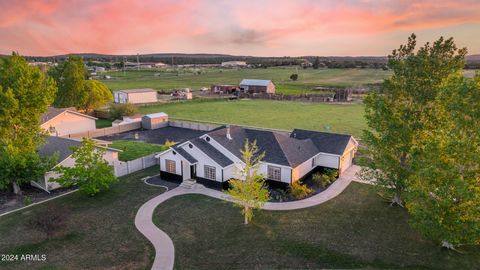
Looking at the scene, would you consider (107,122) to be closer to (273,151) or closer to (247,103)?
(247,103)

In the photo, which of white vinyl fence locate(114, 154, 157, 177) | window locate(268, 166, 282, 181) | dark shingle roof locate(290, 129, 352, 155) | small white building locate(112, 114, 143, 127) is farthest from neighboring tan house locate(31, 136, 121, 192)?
small white building locate(112, 114, 143, 127)

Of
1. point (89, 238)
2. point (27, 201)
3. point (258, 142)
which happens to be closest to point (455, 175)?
point (258, 142)

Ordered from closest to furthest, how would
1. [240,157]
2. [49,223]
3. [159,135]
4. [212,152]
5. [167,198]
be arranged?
[49,223] → [167,198] → [240,157] → [212,152] → [159,135]

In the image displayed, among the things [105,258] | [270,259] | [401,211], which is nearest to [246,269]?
[270,259]

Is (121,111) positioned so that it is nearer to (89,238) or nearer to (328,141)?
(328,141)

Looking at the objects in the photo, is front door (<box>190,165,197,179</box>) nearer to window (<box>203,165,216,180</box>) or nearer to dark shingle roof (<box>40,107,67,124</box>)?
window (<box>203,165,216,180</box>)

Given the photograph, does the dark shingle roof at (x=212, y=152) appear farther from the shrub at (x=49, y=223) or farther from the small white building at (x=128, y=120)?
the small white building at (x=128, y=120)
